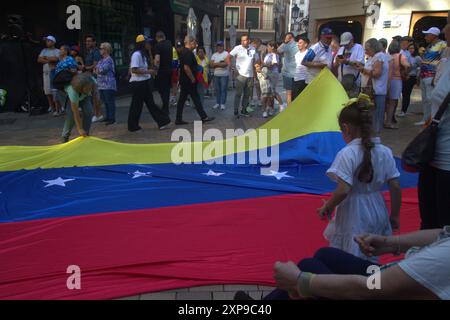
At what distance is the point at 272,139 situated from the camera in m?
6.37

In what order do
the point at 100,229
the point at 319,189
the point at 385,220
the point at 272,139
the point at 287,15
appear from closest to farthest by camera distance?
the point at 385,220 < the point at 100,229 < the point at 319,189 < the point at 272,139 < the point at 287,15

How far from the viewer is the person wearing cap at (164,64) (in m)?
9.51

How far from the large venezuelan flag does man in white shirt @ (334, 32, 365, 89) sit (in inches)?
79.3

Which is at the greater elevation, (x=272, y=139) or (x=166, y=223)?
(x=272, y=139)

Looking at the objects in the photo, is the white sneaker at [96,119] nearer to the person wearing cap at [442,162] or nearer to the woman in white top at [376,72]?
the woman in white top at [376,72]

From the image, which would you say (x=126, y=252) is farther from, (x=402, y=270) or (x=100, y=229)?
(x=402, y=270)

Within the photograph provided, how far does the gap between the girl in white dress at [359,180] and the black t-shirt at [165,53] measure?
294 inches

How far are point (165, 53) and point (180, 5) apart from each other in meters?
10.3

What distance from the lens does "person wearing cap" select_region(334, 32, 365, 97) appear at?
821 centimetres

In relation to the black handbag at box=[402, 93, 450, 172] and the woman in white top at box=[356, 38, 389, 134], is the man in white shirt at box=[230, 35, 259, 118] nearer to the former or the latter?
the woman in white top at box=[356, 38, 389, 134]

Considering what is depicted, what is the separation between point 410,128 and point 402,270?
849 centimetres

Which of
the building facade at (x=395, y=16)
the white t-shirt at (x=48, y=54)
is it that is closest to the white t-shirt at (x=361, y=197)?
the white t-shirt at (x=48, y=54)

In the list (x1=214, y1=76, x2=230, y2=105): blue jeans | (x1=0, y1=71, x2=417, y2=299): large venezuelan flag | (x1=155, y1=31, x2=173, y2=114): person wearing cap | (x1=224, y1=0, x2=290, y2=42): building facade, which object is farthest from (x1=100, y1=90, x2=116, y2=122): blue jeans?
(x1=224, y1=0, x2=290, y2=42): building facade
